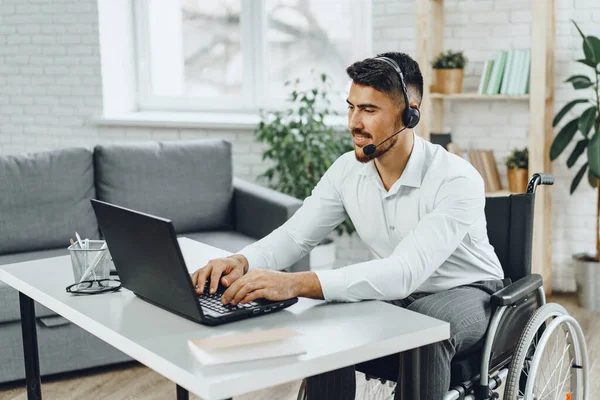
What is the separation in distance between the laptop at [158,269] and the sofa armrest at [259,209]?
1.80 metres

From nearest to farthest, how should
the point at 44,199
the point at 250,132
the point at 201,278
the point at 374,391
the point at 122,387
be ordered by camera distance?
the point at 201,278
the point at 374,391
the point at 122,387
the point at 44,199
the point at 250,132

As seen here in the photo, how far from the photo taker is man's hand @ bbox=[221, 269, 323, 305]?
5.33ft

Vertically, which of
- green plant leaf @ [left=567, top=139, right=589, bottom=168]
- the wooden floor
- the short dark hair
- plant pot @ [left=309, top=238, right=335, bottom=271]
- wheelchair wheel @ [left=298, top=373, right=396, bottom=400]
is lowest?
the wooden floor

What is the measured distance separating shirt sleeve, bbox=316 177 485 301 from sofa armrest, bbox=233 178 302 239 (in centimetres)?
167

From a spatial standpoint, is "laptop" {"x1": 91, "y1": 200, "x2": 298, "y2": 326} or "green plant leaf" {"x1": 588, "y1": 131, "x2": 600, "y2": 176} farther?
"green plant leaf" {"x1": 588, "y1": 131, "x2": 600, "y2": 176}

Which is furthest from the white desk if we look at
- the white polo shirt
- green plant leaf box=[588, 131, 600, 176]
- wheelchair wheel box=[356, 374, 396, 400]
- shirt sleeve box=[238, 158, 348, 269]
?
green plant leaf box=[588, 131, 600, 176]

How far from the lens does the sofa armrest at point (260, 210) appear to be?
3549 millimetres

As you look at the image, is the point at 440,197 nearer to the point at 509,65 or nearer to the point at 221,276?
the point at 221,276

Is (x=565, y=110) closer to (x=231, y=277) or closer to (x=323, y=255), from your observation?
(x=323, y=255)

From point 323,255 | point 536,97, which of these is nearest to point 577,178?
point 536,97

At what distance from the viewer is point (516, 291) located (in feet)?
6.26

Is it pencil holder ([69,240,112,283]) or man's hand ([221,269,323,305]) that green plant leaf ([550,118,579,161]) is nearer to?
man's hand ([221,269,323,305])

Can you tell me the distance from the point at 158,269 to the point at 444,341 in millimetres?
673

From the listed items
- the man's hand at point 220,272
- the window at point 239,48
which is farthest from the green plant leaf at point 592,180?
the man's hand at point 220,272
